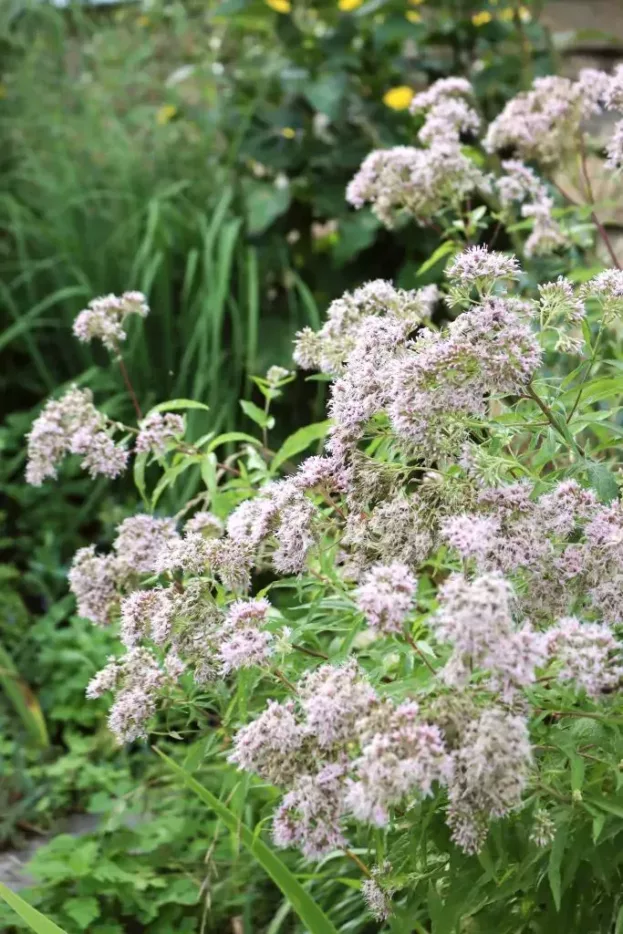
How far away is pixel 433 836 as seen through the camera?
52.2 inches

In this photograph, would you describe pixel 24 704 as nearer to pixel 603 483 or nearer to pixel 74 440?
pixel 74 440

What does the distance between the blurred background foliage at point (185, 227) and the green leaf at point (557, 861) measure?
1476 mm

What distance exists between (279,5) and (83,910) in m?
2.68

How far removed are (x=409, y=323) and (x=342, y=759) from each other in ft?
1.58

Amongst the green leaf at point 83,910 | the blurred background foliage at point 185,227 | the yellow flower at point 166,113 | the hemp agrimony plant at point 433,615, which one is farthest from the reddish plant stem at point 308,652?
the yellow flower at point 166,113

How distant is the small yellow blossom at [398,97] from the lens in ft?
11.6

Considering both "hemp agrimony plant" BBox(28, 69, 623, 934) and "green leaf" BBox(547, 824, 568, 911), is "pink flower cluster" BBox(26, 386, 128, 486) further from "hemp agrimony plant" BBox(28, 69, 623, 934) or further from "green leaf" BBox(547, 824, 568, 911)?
"green leaf" BBox(547, 824, 568, 911)

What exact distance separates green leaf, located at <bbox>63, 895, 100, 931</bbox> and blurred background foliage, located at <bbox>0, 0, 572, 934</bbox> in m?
0.62

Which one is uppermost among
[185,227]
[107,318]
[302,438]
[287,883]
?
[107,318]

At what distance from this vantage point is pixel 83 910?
1.87 m

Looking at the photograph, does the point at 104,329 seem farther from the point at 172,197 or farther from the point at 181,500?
the point at 172,197

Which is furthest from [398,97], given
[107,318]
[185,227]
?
[107,318]

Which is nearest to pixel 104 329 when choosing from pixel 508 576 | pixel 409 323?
pixel 409 323

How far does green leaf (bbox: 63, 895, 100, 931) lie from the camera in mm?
1844
